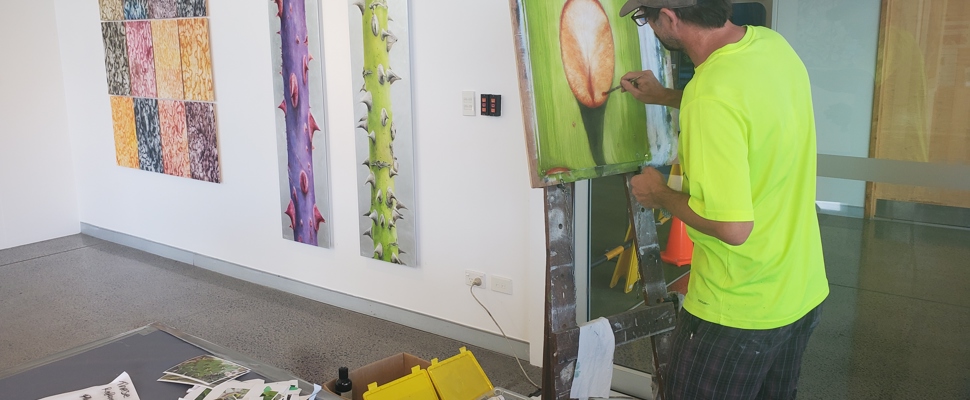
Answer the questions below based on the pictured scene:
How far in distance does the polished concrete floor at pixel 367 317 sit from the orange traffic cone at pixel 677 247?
65cm

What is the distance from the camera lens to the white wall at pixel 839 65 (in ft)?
8.09

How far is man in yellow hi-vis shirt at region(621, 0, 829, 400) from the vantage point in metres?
1.56

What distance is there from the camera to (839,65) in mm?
2518

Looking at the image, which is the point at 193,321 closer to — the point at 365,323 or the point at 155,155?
the point at 365,323

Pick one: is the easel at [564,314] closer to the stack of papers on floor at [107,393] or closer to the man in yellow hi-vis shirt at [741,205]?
the man in yellow hi-vis shirt at [741,205]

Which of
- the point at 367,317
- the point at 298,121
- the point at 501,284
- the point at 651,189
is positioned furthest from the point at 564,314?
the point at 298,121

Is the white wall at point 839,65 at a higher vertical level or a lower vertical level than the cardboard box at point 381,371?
higher

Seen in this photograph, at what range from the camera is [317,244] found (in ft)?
13.8

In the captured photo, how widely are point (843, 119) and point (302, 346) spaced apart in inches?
104

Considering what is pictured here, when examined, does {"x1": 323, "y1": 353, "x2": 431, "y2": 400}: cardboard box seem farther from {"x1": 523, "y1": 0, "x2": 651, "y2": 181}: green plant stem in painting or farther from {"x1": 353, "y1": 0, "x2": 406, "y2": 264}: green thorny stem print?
{"x1": 353, "y1": 0, "x2": 406, "y2": 264}: green thorny stem print

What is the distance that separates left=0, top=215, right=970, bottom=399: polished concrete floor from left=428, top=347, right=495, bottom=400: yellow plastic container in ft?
2.07

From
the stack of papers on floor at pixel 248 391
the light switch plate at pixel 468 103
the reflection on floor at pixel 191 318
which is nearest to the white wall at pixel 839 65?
the light switch plate at pixel 468 103

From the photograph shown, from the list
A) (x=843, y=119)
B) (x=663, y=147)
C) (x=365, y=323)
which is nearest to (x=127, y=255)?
(x=365, y=323)

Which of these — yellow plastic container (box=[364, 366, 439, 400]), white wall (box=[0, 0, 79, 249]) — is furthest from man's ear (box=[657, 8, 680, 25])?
white wall (box=[0, 0, 79, 249])
